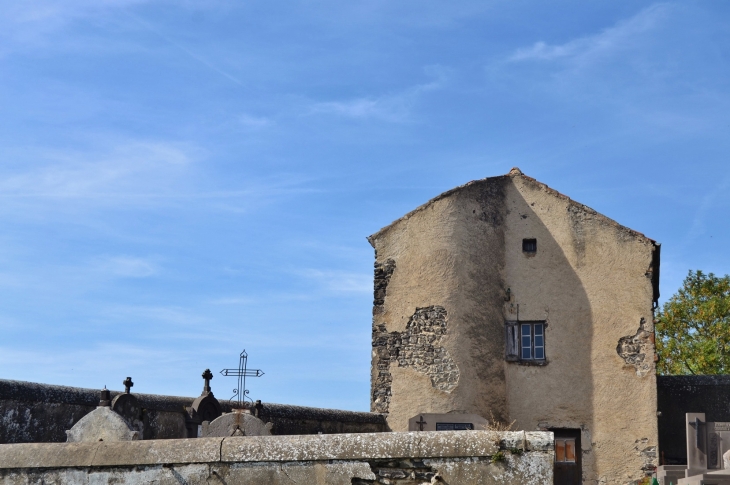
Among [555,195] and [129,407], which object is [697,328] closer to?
[555,195]

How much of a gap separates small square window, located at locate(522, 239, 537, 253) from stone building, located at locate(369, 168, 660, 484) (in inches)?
3.6

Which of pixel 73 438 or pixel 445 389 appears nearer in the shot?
pixel 73 438

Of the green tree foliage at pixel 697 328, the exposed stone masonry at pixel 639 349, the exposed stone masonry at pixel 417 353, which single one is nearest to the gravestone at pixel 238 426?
the exposed stone masonry at pixel 417 353

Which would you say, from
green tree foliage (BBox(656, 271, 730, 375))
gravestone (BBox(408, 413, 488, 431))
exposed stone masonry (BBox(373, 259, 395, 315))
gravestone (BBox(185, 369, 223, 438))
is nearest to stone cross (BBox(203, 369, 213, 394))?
gravestone (BBox(185, 369, 223, 438))

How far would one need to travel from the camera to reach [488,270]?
20875mm

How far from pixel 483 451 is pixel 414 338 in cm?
1343

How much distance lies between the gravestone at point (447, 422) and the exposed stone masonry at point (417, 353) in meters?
0.78

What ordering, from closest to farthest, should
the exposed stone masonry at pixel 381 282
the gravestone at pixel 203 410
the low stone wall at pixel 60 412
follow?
1. the low stone wall at pixel 60 412
2. the gravestone at pixel 203 410
3. the exposed stone masonry at pixel 381 282

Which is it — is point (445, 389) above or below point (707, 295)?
below

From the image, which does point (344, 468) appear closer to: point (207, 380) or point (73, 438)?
point (73, 438)

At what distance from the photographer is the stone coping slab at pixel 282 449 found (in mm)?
7074

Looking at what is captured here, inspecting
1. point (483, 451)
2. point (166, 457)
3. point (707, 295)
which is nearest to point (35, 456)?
point (166, 457)

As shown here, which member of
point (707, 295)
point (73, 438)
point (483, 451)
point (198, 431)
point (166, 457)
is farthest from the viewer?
point (707, 295)

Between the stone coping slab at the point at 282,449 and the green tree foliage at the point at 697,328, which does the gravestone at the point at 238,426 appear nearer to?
the stone coping slab at the point at 282,449
